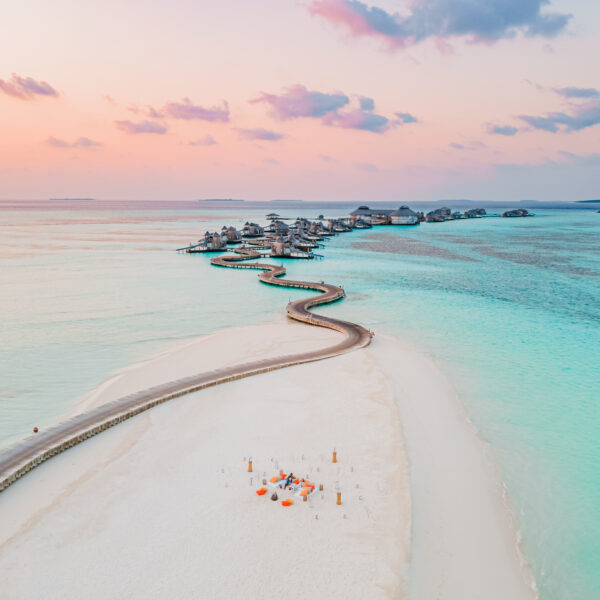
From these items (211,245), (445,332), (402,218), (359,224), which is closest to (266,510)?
(445,332)

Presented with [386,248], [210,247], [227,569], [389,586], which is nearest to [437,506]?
[389,586]

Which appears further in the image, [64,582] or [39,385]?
[39,385]

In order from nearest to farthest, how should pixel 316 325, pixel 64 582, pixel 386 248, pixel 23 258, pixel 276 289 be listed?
1. pixel 64 582
2. pixel 316 325
3. pixel 276 289
4. pixel 23 258
5. pixel 386 248

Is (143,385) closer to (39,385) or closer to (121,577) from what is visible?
(39,385)

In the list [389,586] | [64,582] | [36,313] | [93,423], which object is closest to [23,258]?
[36,313]

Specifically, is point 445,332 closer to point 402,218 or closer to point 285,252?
point 285,252

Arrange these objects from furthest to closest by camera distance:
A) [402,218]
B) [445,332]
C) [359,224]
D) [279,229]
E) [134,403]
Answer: [402,218]
[359,224]
[279,229]
[445,332]
[134,403]

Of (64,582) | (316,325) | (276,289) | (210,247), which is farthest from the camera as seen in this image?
(210,247)
